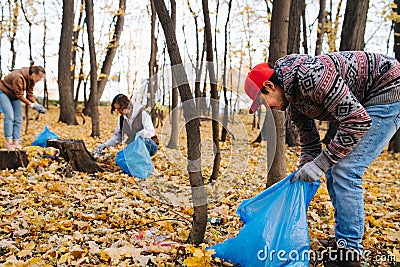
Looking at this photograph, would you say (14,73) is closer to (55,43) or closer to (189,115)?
(189,115)

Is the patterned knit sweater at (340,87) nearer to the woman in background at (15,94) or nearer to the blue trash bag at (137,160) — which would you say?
the blue trash bag at (137,160)

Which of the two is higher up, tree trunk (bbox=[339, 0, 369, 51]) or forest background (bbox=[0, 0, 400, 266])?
tree trunk (bbox=[339, 0, 369, 51])

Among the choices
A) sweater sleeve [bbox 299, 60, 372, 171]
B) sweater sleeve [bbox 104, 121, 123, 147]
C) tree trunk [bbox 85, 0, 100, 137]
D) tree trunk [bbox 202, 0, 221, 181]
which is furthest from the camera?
tree trunk [bbox 85, 0, 100, 137]

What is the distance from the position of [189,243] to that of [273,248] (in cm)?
56

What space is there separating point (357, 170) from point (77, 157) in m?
3.25

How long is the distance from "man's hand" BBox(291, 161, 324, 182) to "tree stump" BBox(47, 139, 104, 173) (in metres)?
2.96

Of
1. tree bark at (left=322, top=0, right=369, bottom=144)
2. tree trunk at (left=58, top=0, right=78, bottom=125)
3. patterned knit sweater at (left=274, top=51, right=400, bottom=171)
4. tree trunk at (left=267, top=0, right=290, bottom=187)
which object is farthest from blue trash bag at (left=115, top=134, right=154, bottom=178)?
tree trunk at (left=58, top=0, right=78, bottom=125)

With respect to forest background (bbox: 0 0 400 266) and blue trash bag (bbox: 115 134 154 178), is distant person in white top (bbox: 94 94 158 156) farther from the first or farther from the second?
forest background (bbox: 0 0 400 266)

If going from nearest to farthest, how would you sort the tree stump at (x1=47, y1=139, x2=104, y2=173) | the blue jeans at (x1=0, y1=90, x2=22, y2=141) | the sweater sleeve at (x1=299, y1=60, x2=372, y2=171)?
the sweater sleeve at (x1=299, y1=60, x2=372, y2=171)
the tree stump at (x1=47, y1=139, x2=104, y2=173)
the blue jeans at (x1=0, y1=90, x2=22, y2=141)

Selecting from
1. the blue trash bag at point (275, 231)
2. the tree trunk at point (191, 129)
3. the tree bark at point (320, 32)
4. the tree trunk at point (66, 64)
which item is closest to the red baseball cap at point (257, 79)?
the tree trunk at point (191, 129)

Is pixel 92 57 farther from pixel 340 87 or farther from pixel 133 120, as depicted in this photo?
pixel 340 87

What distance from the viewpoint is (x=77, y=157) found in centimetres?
425

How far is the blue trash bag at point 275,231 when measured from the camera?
169cm

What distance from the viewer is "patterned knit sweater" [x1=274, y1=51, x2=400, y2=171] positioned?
1611mm
